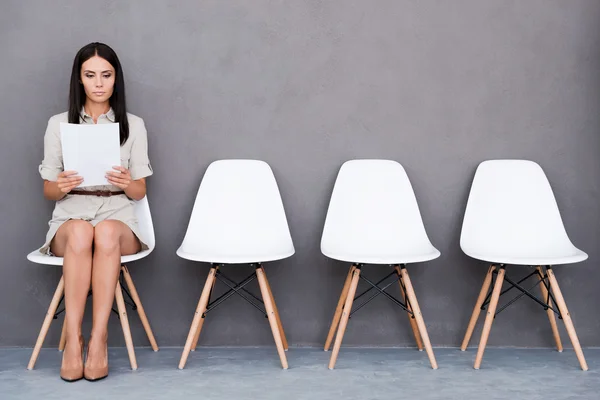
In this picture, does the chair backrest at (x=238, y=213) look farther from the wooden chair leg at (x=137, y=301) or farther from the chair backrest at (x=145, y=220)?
the wooden chair leg at (x=137, y=301)

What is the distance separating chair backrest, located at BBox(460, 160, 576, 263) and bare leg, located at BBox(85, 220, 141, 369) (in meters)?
1.38

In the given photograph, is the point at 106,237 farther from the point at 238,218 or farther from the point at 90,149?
the point at 238,218

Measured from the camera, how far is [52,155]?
7.97 ft

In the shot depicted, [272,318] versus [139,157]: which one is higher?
[139,157]

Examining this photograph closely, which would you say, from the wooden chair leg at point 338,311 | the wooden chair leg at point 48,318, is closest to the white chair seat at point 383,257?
the wooden chair leg at point 338,311

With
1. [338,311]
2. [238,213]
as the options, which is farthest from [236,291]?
[338,311]

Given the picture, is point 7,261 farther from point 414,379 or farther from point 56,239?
point 414,379

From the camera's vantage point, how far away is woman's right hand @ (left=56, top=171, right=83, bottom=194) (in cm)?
226

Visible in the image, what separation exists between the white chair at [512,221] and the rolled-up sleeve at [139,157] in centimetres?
134

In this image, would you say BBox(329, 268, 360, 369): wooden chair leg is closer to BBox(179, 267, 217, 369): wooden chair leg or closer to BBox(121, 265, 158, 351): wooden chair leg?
BBox(179, 267, 217, 369): wooden chair leg

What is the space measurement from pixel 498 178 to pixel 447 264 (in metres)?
0.43

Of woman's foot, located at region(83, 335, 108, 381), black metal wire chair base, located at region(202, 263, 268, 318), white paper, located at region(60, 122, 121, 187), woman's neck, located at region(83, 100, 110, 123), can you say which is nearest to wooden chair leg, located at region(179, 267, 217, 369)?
black metal wire chair base, located at region(202, 263, 268, 318)

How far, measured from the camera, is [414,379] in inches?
88.7

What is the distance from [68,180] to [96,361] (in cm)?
66
